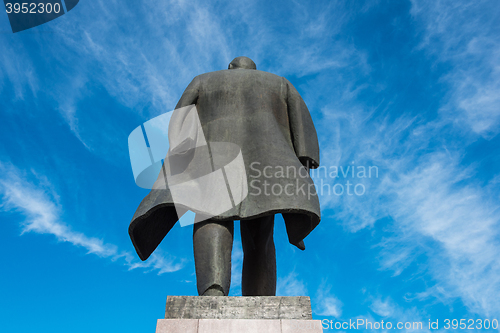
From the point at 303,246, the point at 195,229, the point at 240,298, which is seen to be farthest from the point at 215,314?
the point at 303,246

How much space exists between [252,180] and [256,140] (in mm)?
514

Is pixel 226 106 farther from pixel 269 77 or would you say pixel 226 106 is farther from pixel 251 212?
pixel 251 212

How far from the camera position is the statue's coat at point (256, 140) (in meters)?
4.38

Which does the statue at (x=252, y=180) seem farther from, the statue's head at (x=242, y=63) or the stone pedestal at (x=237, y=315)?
the stone pedestal at (x=237, y=315)

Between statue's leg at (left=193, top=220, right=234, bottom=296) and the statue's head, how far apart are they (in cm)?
227

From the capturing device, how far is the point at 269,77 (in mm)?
5406

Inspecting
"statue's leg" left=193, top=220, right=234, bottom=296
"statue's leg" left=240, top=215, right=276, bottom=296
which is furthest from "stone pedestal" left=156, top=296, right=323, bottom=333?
"statue's leg" left=240, top=215, right=276, bottom=296

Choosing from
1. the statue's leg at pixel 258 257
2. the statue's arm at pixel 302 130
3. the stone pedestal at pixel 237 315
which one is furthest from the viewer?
the statue's arm at pixel 302 130

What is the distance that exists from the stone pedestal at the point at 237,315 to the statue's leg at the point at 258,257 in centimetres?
115

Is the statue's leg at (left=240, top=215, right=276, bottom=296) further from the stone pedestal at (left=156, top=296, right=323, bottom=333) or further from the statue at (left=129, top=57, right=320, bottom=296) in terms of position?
the stone pedestal at (left=156, top=296, right=323, bottom=333)

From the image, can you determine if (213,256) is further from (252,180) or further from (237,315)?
(252,180)

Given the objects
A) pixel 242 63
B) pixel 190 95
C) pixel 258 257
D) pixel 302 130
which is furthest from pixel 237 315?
pixel 242 63

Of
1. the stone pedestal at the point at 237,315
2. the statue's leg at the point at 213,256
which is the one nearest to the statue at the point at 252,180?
the statue's leg at the point at 213,256

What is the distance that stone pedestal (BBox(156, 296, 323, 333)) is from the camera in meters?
3.49
